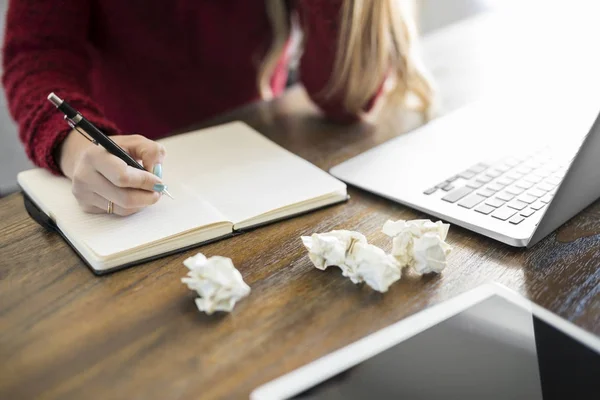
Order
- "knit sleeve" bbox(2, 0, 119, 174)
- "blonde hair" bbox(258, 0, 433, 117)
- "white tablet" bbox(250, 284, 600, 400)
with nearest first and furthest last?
"white tablet" bbox(250, 284, 600, 400), "knit sleeve" bbox(2, 0, 119, 174), "blonde hair" bbox(258, 0, 433, 117)

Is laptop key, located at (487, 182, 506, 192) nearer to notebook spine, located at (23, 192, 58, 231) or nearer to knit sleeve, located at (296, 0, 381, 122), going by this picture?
knit sleeve, located at (296, 0, 381, 122)

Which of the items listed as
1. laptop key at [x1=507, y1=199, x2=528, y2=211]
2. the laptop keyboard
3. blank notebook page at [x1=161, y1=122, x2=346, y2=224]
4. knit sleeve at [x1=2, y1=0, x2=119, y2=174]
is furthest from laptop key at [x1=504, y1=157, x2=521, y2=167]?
knit sleeve at [x1=2, y1=0, x2=119, y2=174]

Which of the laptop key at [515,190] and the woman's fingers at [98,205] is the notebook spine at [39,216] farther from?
the laptop key at [515,190]

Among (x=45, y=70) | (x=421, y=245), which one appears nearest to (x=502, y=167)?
(x=421, y=245)

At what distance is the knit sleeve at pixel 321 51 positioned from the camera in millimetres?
966

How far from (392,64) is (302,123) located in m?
0.18

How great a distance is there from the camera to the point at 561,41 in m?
1.33

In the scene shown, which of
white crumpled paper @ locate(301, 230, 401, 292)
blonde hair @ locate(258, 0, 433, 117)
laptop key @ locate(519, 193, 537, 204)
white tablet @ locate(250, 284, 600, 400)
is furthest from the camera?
blonde hair @ locate(258, 0, 433, 117)

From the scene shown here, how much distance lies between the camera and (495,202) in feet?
2.17

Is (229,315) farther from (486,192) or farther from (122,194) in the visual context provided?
(486,192)

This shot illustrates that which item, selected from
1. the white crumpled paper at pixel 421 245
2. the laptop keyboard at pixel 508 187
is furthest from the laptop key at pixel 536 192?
the white crumpled paper at pixel 421 245

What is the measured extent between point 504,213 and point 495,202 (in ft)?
0.08

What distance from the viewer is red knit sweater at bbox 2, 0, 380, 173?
0.86 meters

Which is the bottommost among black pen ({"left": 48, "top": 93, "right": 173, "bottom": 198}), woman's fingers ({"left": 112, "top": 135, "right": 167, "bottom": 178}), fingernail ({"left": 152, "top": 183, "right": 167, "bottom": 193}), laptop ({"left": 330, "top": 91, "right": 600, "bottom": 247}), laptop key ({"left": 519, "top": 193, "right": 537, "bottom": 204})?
laptop ({"left": 330, "top": 91, "right": 600, "bottom": 247})
